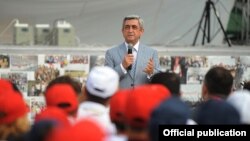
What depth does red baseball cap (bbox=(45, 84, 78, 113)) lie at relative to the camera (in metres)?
3.77

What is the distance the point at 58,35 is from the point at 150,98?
12.7 feet

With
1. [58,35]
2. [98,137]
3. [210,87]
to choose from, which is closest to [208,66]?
[58,35]

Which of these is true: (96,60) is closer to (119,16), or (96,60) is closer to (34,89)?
(34,89)

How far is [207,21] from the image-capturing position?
24.6 ft

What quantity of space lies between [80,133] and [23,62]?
4307 mm

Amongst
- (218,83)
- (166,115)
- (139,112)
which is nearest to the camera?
(166,115)

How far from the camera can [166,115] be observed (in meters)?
2.83

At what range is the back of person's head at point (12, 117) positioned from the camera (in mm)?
3324

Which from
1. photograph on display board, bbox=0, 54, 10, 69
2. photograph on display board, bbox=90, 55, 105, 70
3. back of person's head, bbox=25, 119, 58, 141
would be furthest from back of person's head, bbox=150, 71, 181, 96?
photograph on display board, bbox=0, 54, 10, 69

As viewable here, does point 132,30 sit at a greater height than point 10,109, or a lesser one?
greater

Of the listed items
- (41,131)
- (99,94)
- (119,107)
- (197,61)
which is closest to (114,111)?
(119,107)

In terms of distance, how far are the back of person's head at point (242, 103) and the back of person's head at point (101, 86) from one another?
714 mm

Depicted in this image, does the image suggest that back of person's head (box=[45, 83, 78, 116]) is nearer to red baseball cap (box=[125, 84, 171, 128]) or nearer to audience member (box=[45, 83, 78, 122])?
audience member (box=[45, 83, 78, 122])

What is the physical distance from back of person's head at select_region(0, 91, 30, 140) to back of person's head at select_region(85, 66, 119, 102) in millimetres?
513
